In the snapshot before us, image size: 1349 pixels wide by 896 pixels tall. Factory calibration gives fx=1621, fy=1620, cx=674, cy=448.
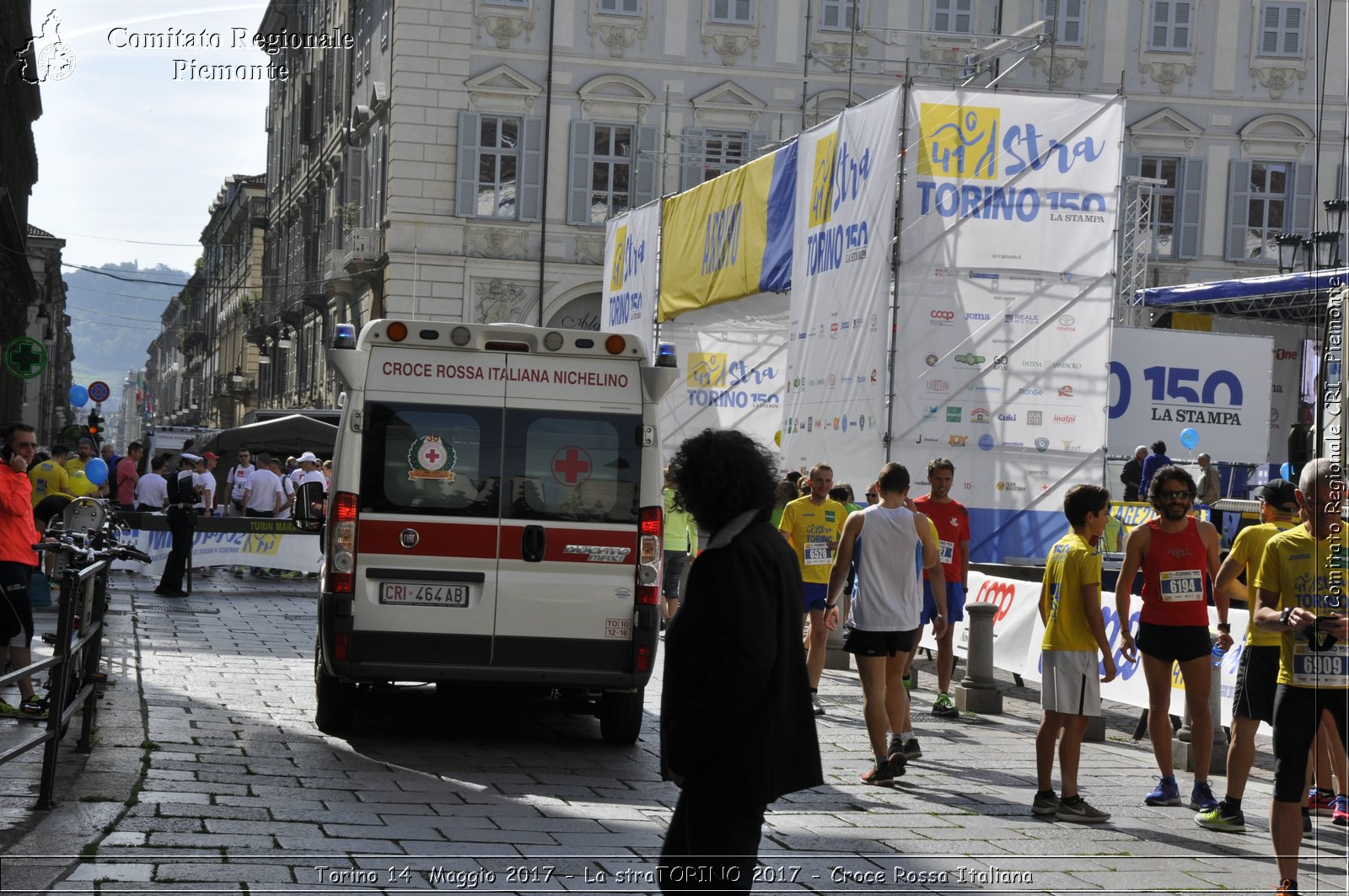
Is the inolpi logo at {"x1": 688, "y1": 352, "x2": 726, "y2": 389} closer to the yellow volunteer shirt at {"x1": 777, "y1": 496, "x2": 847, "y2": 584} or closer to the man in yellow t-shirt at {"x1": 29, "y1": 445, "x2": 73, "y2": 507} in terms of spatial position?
the man in yellow t-shirt at {"x1": 29, "y1": 445, "x2": 73, "y2": 507}

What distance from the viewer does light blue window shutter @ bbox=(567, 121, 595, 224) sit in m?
35.8

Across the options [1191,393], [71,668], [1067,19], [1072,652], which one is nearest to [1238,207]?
[1067,19]

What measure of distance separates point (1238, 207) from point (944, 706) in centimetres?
2768

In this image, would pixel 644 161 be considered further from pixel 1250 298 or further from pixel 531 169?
pixel 1250 298

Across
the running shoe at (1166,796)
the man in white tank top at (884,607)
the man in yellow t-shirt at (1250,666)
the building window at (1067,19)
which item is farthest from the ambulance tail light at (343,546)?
the building window at (1067,19)

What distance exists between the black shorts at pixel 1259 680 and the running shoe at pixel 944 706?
4.37 m

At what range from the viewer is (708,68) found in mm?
36219

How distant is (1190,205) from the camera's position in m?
36.2

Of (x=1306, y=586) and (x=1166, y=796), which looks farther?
(x=1166, y=796)

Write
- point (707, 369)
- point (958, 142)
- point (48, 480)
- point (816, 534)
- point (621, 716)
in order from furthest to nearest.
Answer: point (707, 369) < point (48, 480) < point (958, 142) < point (816, 534) < point (621, 716)

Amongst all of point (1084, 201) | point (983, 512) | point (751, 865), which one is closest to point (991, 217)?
point (1084, 201)

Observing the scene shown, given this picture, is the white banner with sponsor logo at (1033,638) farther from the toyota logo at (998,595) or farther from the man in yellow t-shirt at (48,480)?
the man in yellow t-shirt at (48,480)

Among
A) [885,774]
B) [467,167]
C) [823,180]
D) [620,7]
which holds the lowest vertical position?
[885,774]

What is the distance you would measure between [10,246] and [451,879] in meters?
32.9
